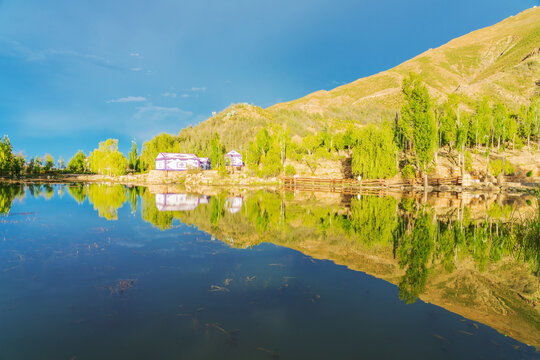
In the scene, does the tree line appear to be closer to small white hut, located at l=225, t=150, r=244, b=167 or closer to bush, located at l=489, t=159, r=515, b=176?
bush, located at l=489, t=159, r=515, b=176

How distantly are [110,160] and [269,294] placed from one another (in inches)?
3332

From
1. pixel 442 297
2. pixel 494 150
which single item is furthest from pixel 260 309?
pixel 494 150

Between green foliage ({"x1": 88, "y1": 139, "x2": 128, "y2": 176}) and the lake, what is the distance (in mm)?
71442

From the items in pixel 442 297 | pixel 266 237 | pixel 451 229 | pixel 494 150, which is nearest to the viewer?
pixel 442 297

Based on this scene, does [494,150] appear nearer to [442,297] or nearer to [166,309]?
[442,297]

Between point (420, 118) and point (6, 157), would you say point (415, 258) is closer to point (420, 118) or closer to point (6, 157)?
point (420, 118)

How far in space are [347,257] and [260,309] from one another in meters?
4.75

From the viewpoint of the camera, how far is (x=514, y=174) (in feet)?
168

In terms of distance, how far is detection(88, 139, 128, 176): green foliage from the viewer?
76.8 meters

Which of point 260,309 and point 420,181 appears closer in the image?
point 260,309

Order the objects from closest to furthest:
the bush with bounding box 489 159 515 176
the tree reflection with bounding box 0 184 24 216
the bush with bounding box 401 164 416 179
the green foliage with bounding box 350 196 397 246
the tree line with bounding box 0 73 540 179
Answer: the green foliage with bounding box 350 196 397 246, the tree reflection with bounding box 0 184 24 216, the tree line with bounding box 0 73 540 179, the bush with bounding box 401 164 416 179, the bush with bounding box 489 159 515 176

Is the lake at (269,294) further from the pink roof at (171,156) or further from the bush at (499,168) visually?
the pink roof at (171,156)

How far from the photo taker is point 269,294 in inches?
249

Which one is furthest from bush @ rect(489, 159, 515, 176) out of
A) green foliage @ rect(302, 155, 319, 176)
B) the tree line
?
green foliage @ rect(302, 155, 319, 176)
